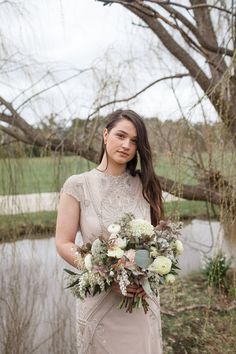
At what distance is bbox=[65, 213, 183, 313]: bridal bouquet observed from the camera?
1521 millimetres

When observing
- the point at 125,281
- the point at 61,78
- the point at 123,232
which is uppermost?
the point at 61,78

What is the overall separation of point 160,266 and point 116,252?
16cm

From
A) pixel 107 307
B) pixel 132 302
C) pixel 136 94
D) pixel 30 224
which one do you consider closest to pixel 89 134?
pixel 136 94

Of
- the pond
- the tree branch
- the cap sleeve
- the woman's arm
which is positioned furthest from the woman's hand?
the tree branch

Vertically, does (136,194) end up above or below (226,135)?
below

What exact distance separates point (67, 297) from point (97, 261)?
1.75m

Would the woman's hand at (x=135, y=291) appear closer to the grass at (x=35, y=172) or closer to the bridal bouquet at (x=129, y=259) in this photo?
the bridal bouquet at (x=129, y=259)

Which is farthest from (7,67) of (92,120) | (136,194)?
(136,194)

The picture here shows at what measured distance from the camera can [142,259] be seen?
1527mm

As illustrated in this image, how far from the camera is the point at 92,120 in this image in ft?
10.3

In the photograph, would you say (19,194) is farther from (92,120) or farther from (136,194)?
(136,194)

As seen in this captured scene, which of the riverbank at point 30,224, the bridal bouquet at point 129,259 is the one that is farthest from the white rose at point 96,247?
the riverbank at point 30,224

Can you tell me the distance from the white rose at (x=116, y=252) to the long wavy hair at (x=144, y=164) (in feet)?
1.46

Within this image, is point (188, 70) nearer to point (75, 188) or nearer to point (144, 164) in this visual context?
point (144, 164)
